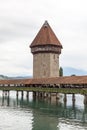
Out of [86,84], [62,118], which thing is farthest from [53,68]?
[62,118]

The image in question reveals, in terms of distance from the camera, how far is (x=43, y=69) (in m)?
62.2

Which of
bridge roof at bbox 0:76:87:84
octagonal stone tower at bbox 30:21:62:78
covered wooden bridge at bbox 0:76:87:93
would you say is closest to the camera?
covered wooden bridge at bbox 0:76:87:93

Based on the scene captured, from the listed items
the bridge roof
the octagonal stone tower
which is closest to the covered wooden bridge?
the bridge roof

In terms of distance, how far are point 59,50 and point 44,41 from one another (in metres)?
2.96

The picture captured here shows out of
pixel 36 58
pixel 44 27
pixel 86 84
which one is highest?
pixel 44 27

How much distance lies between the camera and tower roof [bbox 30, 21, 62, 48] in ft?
206

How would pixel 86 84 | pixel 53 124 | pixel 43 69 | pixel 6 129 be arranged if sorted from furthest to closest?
1. pixel 43 69
2. pixel 86 84
3. pixel 53 124
4. pixel 6 129

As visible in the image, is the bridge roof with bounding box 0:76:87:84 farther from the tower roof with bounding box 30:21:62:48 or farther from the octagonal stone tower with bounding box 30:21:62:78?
the tower roof with bounding box 30:21:62:48

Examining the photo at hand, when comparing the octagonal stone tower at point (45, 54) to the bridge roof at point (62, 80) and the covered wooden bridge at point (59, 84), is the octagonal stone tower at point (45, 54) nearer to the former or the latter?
the covered wooden bridge at point (59, 84)

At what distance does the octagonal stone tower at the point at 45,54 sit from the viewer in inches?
2441

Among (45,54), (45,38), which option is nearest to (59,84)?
(45,54)

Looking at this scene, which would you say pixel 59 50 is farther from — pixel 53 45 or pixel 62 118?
pixel 62 118

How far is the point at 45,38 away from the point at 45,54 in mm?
2788

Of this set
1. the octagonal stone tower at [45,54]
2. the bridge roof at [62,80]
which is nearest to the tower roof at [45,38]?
the octagonal stone tower at [45,54]
